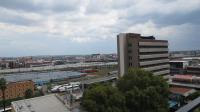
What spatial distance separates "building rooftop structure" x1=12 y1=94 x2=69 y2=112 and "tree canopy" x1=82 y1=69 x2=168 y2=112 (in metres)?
8.53

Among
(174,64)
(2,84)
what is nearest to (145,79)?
(2,84)

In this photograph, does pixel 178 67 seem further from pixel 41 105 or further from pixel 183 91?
pixel 41 105

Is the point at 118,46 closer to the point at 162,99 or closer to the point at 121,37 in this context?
the point at 121,37

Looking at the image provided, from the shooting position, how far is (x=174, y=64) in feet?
355

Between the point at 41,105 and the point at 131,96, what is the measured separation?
684 inches

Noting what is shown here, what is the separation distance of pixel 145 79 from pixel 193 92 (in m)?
16.6

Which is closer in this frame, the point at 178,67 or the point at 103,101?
the point at 103,101

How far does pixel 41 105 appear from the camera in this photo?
4516cm

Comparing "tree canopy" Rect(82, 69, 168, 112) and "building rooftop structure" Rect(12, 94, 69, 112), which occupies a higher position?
"tree canopy" Rect(82, 69, 168, 112)

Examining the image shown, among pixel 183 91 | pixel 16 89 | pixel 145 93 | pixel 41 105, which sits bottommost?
pixel 16 89

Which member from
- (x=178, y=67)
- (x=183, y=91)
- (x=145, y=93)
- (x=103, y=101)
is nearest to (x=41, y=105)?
(x=103, y=101)

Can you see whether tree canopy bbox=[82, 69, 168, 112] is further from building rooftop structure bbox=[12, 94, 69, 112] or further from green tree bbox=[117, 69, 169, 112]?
building rooftop structure bbox=[12, 94, 69, 112]

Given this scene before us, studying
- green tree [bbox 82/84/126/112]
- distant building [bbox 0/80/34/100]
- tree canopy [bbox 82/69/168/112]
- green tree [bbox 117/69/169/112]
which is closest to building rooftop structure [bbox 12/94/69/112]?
tree canopy [bbox 82/69/168/112]

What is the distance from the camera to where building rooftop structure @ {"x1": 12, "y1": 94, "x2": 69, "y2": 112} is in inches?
1663
